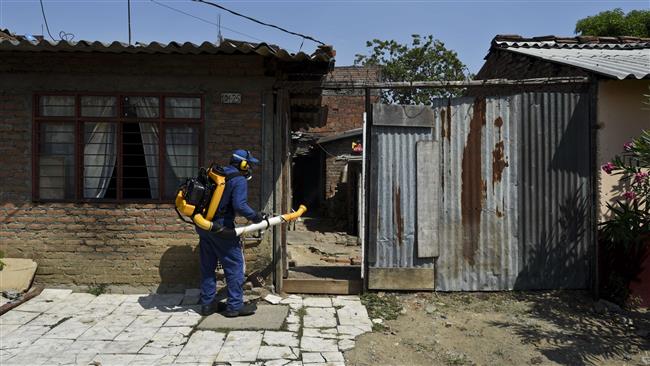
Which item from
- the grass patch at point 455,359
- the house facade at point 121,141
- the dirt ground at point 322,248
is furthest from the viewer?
the dirt ground at point 322,248

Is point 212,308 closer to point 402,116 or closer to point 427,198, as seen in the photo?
point 427,198

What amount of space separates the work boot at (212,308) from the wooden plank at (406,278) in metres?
1.89

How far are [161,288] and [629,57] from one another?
26.8 ft

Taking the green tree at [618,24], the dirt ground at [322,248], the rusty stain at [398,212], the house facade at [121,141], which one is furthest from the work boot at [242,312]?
the green tree at [618,24]

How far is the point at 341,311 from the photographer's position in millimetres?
5652

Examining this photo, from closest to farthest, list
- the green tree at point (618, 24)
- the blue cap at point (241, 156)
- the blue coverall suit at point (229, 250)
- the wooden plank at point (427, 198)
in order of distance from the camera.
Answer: the blue coverall suit at point (229, 250), the blue cap at point (241, 156), the wooden plank at point (427, 198), the green tree at point (618, 24)

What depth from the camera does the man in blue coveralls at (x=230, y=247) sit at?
5359 mm

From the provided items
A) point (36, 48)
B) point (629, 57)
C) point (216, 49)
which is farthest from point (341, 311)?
point (629, 57)

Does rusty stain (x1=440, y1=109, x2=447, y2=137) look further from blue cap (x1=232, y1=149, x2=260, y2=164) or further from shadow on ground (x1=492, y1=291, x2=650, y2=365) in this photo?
blue cap (x1=232, y1=149, x2=260, y2=164)

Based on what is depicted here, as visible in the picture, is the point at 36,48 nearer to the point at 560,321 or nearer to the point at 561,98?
the point at 561,98

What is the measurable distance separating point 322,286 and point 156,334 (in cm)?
219

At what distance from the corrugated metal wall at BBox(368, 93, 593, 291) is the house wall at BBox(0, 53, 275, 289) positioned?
169 centimetres

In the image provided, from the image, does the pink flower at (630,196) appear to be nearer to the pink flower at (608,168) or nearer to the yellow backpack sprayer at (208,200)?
the pink flower at (608,168)

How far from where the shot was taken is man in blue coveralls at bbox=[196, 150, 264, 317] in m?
5.36
